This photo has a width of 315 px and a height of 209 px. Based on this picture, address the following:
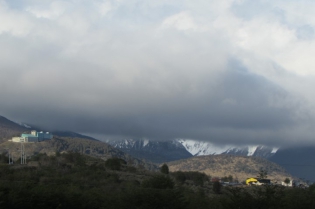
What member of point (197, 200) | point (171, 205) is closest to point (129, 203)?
point (171, 205)

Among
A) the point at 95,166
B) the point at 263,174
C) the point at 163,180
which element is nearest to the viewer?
the point at 263,174

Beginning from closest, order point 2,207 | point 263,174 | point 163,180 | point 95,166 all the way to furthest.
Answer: point 2,207
point 263,174
point 163,180
point 95,166

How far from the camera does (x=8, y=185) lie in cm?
5906

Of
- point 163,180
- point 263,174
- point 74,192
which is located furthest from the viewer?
point 163,180

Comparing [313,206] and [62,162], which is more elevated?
[62,162]

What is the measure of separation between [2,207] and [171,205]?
761 inches

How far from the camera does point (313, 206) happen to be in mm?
72250

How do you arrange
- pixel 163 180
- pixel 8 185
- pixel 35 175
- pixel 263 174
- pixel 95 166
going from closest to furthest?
pixel 8 185, pixel 263 174, pixel 163 180, pixel 35 175, pixel 95 166

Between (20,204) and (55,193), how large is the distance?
474cm

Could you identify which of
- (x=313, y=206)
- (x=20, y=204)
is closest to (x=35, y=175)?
(x=20, y=204)

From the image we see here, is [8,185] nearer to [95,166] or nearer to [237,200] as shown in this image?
[237,200]

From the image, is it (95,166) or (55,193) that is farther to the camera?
(95,166)

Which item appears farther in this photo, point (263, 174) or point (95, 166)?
point (95, 166)

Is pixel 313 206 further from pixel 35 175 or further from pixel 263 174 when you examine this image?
pixel 35 175
